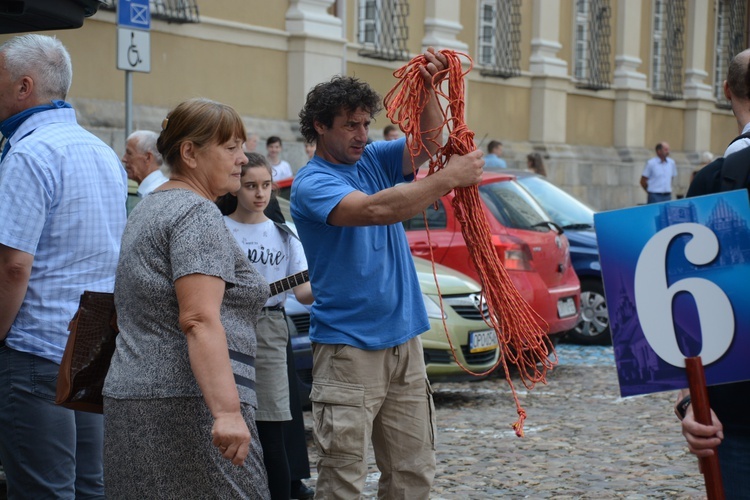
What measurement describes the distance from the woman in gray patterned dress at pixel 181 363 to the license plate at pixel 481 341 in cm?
522

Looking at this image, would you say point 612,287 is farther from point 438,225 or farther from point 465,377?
point 438,225

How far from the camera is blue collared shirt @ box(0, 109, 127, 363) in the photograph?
13.1 ft

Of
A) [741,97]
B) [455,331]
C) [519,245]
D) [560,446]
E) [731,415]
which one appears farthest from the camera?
[519,245]

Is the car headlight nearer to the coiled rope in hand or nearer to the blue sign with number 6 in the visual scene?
the coiled rope in hand

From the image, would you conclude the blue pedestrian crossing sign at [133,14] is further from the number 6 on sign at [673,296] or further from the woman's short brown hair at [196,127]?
the number 6 on sign at [673,296]

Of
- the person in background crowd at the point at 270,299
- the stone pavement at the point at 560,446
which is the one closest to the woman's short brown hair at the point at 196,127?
the person in background crowd at the point at 270,299

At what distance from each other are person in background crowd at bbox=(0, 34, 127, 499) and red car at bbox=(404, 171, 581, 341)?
216 inches

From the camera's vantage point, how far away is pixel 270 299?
5520 mm

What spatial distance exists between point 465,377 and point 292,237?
2904mm

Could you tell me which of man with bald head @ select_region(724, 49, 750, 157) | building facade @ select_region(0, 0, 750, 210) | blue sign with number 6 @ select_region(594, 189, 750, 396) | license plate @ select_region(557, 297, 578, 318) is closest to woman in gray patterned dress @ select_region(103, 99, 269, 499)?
blue sign with number 6 @ select_region(594, 189, 750, 396)

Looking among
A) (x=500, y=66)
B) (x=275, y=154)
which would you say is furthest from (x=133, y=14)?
(x=500, y=66)

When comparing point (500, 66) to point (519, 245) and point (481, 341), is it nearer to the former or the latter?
point (519, 245)

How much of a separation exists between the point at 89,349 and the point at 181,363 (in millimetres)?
495

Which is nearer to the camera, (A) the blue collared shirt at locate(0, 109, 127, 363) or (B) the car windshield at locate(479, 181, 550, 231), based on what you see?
(A) the blue collared shirt at locate(0, 109, 127, 363)
